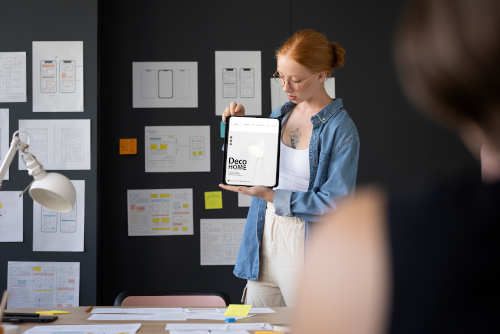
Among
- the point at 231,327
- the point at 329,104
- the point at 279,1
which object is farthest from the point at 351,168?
the point at 279,1

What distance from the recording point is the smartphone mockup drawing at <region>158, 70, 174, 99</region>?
2895 millimetres

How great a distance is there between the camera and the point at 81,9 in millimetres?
2682

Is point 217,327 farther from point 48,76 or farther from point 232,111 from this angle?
point 48,76

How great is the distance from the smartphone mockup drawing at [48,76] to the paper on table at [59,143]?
21 centimetres

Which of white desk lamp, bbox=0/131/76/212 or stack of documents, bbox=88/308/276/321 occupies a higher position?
white desk lamp, bbox=0/131/76/212

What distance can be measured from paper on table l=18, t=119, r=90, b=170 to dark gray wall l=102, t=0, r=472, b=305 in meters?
0.22

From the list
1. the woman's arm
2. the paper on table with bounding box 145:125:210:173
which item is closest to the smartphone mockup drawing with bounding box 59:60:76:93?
the paper on table with bounding box 145:125:210:173

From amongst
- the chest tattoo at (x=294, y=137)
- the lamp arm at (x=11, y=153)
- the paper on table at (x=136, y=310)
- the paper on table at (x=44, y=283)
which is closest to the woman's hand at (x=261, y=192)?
the chest tattoo at (x=294, y=137)

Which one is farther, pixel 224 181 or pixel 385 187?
pixel 224 181

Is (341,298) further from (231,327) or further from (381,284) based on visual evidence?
(231,327)

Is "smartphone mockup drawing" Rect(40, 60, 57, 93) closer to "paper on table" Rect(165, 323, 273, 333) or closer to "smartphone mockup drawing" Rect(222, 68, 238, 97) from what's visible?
"smartphone mockup drawing" Rect(222, 68, 238, 97)

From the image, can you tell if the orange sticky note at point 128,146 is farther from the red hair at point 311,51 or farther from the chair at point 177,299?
the red hair at point 311,51

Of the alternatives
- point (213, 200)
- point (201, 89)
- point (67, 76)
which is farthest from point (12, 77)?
point (213, 200)

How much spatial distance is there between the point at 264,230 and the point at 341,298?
145cm
